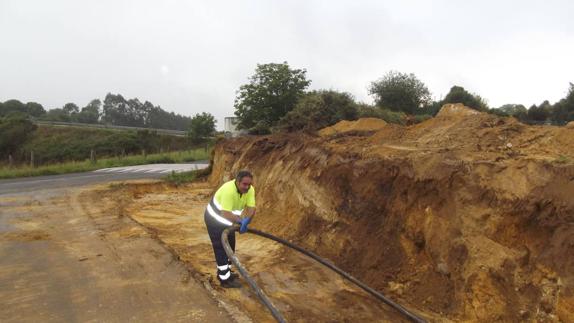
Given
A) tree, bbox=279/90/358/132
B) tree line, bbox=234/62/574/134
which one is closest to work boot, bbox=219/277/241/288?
tree, bbox=279/90/358/132

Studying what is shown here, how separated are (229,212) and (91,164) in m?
27.2

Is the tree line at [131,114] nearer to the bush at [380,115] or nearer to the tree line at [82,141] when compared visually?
the tree line at [82,141]

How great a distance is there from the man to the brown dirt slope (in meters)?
1.98

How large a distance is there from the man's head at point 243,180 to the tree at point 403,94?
2015 cm

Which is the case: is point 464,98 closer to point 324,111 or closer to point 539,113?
point 539,113

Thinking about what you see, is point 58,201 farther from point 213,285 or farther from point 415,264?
point 415,264

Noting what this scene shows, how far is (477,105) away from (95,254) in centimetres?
2039

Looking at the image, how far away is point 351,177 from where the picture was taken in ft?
27.6

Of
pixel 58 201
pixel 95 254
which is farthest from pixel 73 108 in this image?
pixel 95 254

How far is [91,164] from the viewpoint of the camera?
3036cm

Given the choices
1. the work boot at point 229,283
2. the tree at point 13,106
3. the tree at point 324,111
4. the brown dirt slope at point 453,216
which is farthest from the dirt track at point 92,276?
Result: the tree at point 13,106

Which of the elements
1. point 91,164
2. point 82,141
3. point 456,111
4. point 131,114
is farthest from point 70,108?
point 456,111

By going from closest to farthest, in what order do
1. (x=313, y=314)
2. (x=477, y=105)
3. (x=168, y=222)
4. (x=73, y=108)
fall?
(x=313, y=314) → (x=168, y=222) → (x=477, y=105) → (x=73, y=108)

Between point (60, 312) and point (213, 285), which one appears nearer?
point (60, 312)
